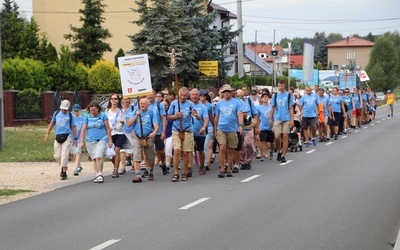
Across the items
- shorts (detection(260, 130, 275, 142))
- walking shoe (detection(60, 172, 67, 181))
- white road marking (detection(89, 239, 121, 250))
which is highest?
shorts (detection(260, 130, 275, 142))

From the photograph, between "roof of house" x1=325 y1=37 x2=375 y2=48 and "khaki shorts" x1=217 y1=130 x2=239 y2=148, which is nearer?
"khaki shorts" x1=217 y1=130 x2=239 y2=148

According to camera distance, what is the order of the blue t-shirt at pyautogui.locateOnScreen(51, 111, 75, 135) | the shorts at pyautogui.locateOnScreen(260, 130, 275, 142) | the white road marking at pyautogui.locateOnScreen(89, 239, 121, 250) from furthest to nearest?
the shorts at pyautogui.locateOnScreen(260, 130, 275, 142), the blue t-shirt at pyautogui.locateOnScreen(51, 111, 75, 135), the white road marking at pyautogui.locateOnScreen(89, 239, 121, 250)

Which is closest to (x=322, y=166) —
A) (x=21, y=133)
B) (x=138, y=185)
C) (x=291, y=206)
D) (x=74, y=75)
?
(x=138, y=185)

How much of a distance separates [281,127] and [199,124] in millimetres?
3106

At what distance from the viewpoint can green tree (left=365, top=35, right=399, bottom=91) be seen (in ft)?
409

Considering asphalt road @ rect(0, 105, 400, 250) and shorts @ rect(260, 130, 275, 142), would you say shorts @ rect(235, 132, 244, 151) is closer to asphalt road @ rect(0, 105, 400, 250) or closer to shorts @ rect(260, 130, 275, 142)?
asphalt road @ rect(0, 105, 400, 250)

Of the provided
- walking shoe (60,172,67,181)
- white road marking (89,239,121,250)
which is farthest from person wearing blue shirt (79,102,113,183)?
white road marking (89,239,121,250)

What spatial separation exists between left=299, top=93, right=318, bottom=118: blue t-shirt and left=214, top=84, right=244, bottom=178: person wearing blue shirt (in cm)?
916

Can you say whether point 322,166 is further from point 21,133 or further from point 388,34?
point 388,34

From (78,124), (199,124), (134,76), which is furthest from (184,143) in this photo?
(78,124)

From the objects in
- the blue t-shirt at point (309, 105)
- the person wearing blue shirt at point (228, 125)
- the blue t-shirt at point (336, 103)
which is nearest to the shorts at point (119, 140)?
the person wearing blue shirt at point (228, 125)

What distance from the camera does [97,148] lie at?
54.6 ft

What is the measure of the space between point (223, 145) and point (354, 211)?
561 centimetres

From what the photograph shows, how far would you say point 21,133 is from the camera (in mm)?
33125
